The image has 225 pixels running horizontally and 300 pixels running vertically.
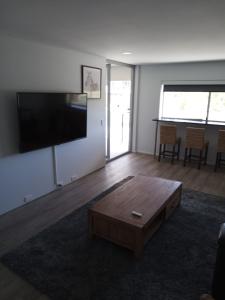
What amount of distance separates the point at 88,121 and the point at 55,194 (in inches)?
60.7

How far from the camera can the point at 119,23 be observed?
2.26 meters

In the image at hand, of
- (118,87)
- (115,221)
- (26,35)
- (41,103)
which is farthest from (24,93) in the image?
(118,87)

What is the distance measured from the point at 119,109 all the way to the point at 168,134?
1.65 metres

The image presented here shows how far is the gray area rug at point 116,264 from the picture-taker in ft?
6.39

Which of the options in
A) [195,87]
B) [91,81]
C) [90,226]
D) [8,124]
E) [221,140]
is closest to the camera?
[90,226]

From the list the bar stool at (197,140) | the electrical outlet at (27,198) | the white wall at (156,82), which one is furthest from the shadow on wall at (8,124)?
the white wall at (156,82)

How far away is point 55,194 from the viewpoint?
3.75 m

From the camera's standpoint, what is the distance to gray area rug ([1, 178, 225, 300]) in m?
1.95

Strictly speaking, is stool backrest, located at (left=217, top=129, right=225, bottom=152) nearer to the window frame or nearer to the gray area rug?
the window frame

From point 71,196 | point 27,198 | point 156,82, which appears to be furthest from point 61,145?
point 156,82

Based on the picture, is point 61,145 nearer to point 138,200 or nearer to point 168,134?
point 138,200

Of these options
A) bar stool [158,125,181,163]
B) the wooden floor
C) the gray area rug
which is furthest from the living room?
bar stool [158,125,181,163]

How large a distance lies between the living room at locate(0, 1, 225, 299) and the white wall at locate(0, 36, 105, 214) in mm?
12

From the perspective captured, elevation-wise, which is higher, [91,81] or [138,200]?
[91,81]
